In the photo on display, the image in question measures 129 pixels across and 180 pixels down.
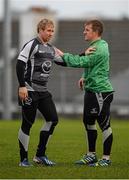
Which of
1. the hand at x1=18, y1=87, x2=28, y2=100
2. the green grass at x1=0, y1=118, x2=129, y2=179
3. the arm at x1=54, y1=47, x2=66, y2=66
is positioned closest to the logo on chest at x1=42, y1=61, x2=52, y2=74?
the arm at x1=54, y1=47, x2=66, y2=66

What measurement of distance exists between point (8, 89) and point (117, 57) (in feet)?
45.1

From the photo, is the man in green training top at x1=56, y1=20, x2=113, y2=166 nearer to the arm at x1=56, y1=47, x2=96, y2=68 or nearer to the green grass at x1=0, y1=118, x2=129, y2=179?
the arm at x1=56, y1=47, x2=96, y2=68

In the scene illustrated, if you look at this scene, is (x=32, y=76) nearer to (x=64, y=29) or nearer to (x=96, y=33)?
(x=96, y=33)

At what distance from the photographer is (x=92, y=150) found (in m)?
9.81

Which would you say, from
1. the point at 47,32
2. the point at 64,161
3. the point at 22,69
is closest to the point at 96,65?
the point at 47,32

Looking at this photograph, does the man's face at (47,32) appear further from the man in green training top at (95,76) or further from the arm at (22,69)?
the man in green training top at (95,76)

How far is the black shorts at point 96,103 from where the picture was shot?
9.48 meters

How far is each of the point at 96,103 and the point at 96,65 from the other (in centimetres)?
46

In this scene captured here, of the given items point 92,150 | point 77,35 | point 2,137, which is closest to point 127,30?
point 77,35

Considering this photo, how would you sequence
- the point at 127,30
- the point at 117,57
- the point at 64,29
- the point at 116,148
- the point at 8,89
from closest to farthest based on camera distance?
1. the point at 116,148
2. the point at 8,89
3. the point at 117,57
4. the point at 127,30
5. the point at 64,29

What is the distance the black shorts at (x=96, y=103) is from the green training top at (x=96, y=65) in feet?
0.20

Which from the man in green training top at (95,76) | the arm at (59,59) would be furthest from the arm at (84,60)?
the arm at (59,59)

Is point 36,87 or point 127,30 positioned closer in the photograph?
point 36,87

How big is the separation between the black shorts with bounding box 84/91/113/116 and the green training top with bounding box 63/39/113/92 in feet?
0.20
